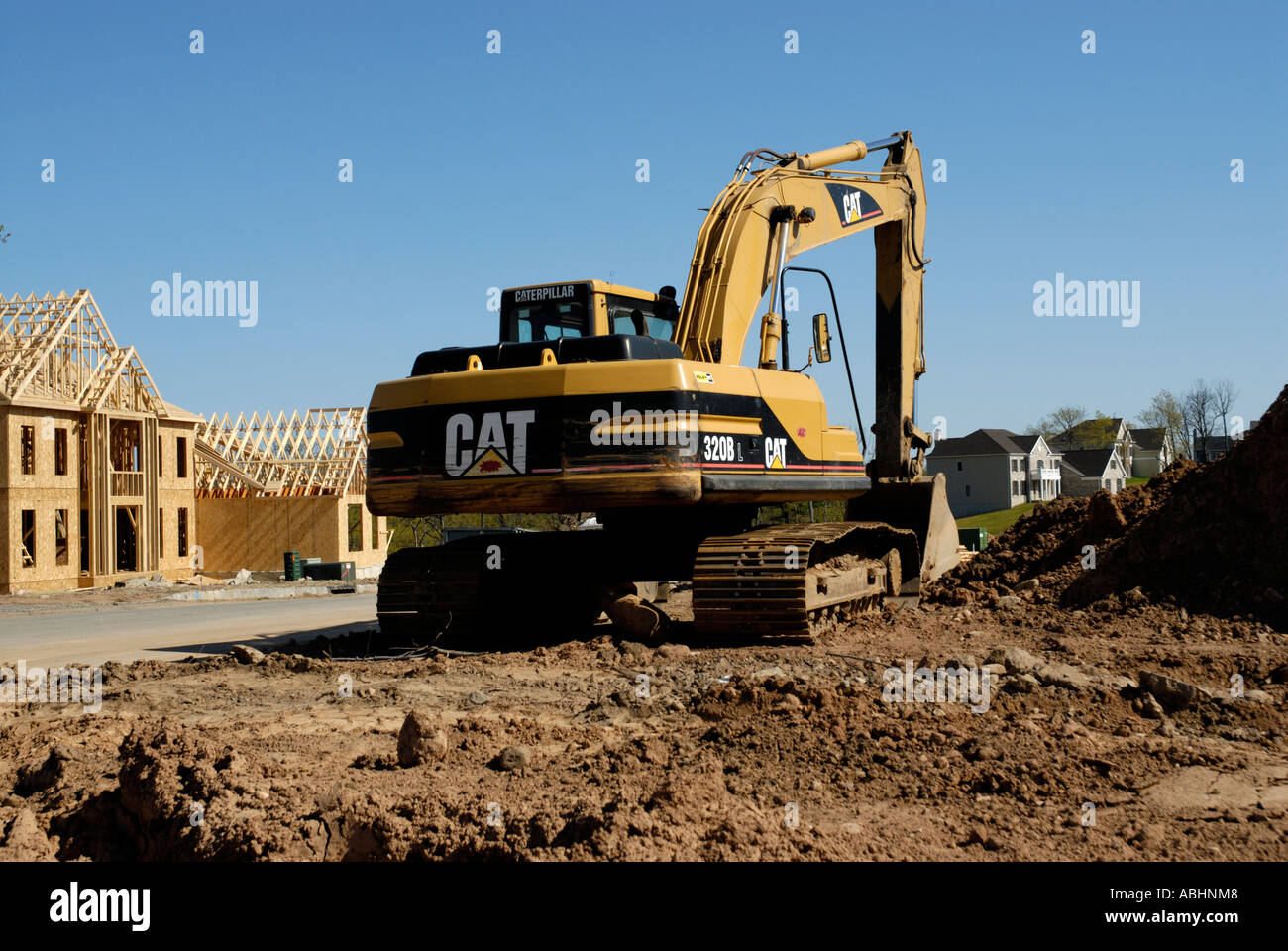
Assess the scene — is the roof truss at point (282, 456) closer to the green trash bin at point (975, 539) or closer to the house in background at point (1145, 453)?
the green trash bin at point (975, 539)

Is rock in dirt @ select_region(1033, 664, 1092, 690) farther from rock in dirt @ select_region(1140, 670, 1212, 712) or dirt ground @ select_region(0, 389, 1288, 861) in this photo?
rock in dirt @ select_region(1140, 670, 1212, 712)

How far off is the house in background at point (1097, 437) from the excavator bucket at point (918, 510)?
266 feet

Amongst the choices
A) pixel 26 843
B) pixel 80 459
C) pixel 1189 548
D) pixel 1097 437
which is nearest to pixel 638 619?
pixel 1189 548

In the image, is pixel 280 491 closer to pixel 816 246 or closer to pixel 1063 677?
pixel 816 246

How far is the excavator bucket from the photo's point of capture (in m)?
15.5

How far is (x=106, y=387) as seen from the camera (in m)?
30.3

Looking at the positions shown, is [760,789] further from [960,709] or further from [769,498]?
[769,498]

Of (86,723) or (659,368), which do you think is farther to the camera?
(659,368)

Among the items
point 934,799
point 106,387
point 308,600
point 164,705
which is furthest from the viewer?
point 106,387

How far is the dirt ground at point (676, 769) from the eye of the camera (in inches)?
197

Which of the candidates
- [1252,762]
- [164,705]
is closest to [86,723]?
[164,705]

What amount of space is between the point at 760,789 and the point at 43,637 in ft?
43.5

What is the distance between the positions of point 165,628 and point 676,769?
1311 cm

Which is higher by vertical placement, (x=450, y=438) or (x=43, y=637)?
(x=450, y=438)
